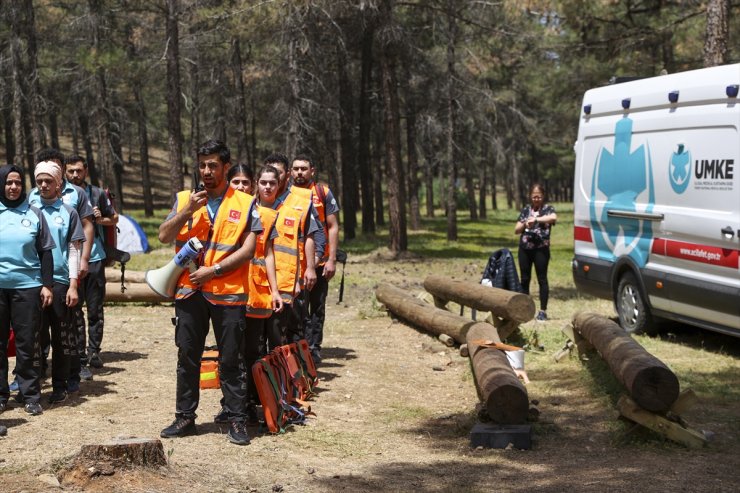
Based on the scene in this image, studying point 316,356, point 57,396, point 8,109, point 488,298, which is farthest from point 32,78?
point 57,396

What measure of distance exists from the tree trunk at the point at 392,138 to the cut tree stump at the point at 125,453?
1851 cm

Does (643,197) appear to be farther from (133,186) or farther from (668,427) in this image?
(133,186)

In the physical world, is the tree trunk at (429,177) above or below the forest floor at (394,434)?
above

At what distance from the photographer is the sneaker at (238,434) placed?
7.59 m

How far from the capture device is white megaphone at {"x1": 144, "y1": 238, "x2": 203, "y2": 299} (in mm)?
7250

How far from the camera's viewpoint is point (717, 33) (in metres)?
15.4

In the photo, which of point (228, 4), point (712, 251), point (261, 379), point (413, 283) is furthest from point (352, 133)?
point (261, 379)

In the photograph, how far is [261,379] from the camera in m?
8.07

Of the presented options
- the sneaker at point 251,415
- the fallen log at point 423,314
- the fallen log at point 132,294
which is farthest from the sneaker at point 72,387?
the fallen log at point 132,294

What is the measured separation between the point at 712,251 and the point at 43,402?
6855 millimetres

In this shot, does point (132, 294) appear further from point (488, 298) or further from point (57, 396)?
point (57, 396)

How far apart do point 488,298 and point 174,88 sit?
16.8 meters

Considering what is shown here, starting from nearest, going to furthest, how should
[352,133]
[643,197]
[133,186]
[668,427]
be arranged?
[668,427], [643,197], [352,133], [133,186]

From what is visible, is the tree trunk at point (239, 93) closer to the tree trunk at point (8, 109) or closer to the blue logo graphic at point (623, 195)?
the tree trunk at point (8, 109)
